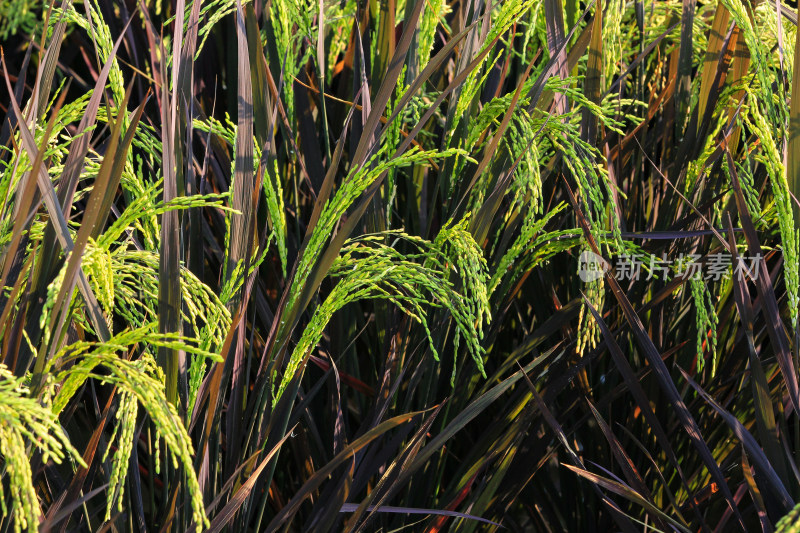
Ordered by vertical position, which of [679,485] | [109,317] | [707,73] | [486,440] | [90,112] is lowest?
[679,485]

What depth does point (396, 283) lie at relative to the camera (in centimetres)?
111

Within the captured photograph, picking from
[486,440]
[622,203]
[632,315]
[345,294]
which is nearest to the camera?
[345,294]

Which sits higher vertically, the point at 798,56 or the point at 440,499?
the point at 798,56

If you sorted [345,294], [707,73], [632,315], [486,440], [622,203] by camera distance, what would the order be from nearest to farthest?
1. [345,294]
2. [632,315]
3. [486,440]
4. [707,73]
5. [622,203]

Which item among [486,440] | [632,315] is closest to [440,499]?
[486,440]

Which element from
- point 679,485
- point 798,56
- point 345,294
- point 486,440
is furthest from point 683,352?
point 345,294

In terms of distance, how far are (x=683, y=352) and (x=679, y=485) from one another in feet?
0.74

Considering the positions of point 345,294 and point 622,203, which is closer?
point 345,294

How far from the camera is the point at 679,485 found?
1227 mm

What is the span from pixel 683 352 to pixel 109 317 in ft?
2.90

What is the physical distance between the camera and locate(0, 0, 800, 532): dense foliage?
2.62 ft

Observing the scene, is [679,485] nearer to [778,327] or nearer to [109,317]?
[778,327]

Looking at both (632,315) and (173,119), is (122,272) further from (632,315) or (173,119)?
(632,315)

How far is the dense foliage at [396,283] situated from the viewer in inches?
31.4
